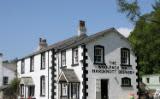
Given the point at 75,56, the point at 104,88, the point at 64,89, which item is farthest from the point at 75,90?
the point at 75,56

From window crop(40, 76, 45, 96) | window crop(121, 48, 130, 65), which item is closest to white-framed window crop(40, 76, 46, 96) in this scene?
window crop(40, 76, 45, 96)

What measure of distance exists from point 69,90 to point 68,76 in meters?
2.47

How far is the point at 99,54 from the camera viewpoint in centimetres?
4244

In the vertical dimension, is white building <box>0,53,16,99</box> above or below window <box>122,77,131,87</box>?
above

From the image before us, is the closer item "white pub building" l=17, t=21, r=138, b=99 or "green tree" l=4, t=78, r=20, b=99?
"white pub building" l=17, t=21, r=138, b=99

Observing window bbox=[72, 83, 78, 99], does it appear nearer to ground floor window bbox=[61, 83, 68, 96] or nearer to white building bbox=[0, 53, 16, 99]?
ground floor window bbox=[61, 83, 68, 96]

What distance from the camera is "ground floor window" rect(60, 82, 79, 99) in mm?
42803

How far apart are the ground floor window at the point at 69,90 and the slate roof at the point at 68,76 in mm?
909

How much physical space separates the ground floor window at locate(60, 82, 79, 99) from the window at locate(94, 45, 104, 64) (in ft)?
10.8

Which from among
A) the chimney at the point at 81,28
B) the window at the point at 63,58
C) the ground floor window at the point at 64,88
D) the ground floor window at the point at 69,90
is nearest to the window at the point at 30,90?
the ground floor window at the point at 69,90

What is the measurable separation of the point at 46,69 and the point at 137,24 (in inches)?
746

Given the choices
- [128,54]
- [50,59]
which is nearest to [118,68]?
[128,54]

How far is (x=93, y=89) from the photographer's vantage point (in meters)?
41.6

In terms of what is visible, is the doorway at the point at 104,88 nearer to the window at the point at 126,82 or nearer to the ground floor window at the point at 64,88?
the window at the point at 126,82
